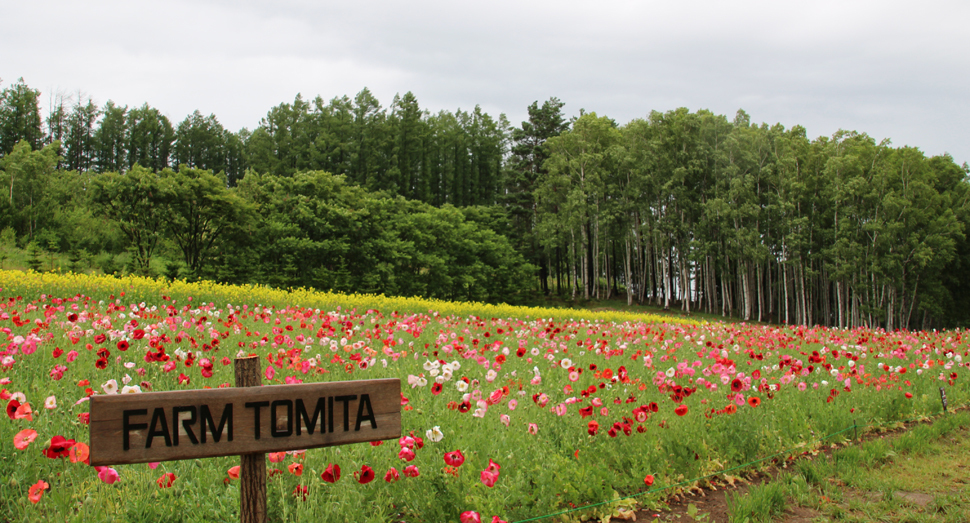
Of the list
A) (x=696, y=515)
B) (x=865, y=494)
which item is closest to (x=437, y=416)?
(x=696, y=515)

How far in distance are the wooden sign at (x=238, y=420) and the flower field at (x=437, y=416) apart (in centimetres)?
44

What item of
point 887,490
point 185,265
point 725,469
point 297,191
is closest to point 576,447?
point 725,469

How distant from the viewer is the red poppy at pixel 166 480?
8.32 ft

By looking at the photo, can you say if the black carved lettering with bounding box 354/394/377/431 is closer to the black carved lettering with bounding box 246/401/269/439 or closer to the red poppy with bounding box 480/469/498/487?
the black carved lettering with bounding box 246/401/269/439

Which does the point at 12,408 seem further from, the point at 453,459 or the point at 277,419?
the point at 453,459

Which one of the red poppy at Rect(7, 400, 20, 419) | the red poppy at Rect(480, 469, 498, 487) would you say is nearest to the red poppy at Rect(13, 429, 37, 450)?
the red poppy at Rect(7, 400, 20, 419)

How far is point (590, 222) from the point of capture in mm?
35438

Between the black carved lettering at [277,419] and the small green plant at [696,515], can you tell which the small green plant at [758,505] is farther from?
the black carved lettering at [277,419]

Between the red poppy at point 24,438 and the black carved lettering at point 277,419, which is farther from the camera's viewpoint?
the red poppy at point 24,438

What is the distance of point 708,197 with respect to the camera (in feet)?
104

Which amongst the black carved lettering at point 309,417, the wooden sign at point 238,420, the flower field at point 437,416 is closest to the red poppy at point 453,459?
the flower field at point 437,416

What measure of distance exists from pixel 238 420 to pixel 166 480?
3.64ft

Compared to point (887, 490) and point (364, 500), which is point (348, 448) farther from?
point (887, 490)

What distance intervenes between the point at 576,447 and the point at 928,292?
3389cm
